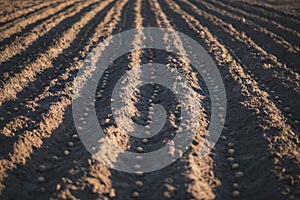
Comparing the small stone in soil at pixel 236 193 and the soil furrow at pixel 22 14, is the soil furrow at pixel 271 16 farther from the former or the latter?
the soil furrow at pixel 22 14

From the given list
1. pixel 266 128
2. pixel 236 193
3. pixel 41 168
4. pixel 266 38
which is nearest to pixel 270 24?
pixel 266 38

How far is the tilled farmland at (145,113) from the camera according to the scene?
11.7 feet

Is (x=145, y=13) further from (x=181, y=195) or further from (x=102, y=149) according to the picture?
(x=181, y=195)

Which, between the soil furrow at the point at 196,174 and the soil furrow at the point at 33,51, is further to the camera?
the soil furrow at the point at 33,51

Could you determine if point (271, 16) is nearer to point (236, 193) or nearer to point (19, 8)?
point (236, 193)

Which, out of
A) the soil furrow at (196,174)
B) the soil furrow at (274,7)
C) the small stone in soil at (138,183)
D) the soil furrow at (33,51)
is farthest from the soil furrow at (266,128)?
the soil furrow at (274,7)

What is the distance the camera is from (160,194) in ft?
11.3

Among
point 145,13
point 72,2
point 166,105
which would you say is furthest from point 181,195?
→ point 72,2

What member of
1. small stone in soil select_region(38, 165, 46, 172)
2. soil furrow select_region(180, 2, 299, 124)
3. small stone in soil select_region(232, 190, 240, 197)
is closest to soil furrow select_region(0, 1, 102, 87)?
small stone in soil select_region(38, 165, 46, 172)

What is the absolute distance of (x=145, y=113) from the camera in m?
5.25

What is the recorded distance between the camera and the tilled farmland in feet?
11.7

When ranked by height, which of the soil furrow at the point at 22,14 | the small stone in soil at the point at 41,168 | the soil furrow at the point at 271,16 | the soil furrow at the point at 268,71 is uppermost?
the soil furrow at the point at 22,14

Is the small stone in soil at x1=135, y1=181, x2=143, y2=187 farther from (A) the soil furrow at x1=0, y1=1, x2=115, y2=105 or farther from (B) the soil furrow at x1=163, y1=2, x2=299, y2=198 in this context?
(A) the soil furrow at x1=0, y1=1, x2=115, y2=105

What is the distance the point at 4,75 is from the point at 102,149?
10.6 ft
